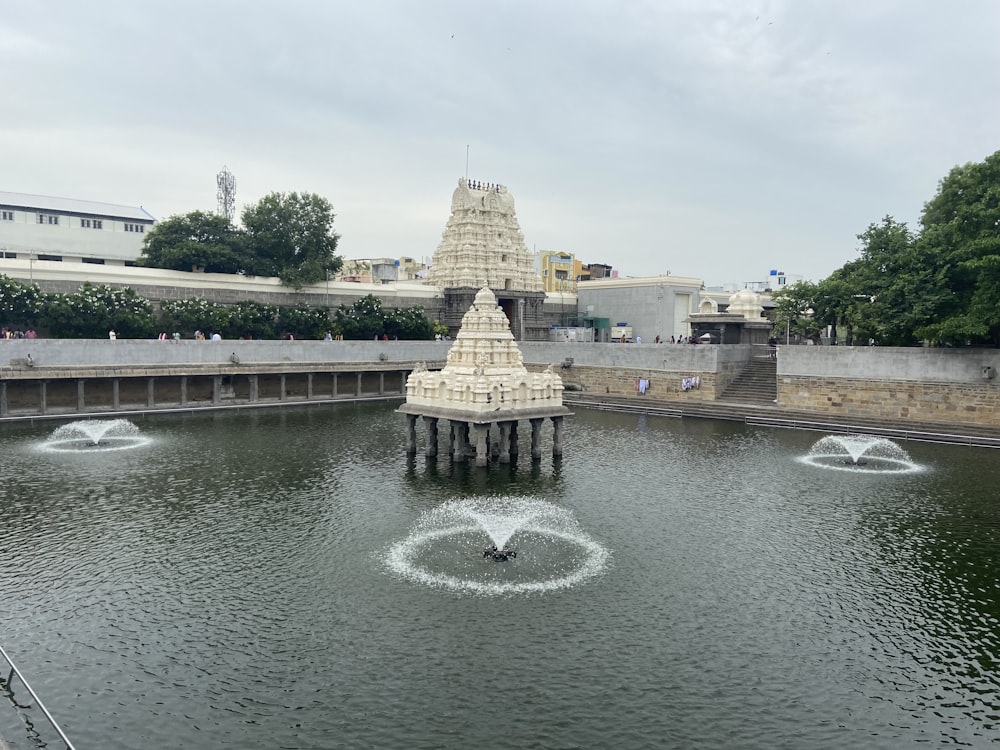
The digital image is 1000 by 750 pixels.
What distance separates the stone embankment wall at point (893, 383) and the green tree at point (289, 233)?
3816 centimetres

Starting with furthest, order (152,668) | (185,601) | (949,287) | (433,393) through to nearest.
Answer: (949,287) < (433,393) < (185,601) < (152,668)

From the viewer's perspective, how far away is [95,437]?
34469 millimetres

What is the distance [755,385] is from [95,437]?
3761 cm

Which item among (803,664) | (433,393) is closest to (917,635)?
(803,664)

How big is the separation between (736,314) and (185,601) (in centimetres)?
4766

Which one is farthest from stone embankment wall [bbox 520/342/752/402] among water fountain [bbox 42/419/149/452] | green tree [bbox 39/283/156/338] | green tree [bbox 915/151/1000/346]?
water fountain [bbox 42/419/149/452]

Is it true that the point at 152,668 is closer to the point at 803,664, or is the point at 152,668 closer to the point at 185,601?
the point at 185,601

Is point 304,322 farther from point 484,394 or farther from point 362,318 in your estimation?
point 484,394

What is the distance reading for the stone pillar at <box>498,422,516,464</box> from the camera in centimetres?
3173

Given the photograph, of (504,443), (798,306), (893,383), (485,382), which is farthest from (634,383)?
(485,382)

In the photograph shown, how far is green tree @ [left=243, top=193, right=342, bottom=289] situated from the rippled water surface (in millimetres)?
38158

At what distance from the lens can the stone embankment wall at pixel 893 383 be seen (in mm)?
38906

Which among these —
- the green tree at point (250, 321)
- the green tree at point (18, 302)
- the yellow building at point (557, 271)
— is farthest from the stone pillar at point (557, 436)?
the yellow building at point (557, 271)

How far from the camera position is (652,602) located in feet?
55.0
